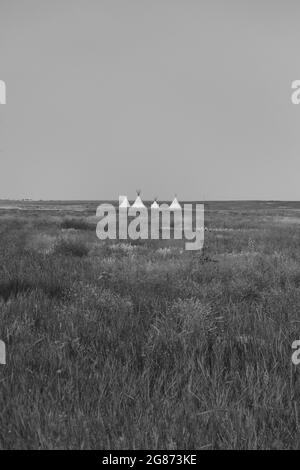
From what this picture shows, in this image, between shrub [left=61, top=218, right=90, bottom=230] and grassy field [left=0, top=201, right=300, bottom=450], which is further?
shrub [left=61, top=218, right=90, bottom=230]

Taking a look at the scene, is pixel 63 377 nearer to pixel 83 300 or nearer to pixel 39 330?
pixel 39 330

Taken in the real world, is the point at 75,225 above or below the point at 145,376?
above

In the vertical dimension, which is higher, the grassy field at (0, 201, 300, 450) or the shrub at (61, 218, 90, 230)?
the shrub at (61, 218, 90, 230)

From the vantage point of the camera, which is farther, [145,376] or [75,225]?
[75,225]

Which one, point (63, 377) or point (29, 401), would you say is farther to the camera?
point (63, 377)

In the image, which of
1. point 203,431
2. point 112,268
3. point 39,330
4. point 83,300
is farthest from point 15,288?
point 203,431

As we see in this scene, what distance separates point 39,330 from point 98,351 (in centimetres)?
91

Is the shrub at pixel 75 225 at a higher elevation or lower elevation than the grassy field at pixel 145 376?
higher

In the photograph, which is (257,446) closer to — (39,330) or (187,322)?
(187,322)

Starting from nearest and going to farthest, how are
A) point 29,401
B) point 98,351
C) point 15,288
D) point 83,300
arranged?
point 29,401, point 98,351, point 83,300, point 15,288

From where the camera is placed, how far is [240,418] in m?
2.22

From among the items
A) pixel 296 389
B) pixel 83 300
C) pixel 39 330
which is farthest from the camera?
pixel 83 300

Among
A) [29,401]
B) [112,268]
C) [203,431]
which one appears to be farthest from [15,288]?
[203,431]

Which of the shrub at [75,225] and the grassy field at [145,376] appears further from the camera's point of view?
the shrub at [75,225]
